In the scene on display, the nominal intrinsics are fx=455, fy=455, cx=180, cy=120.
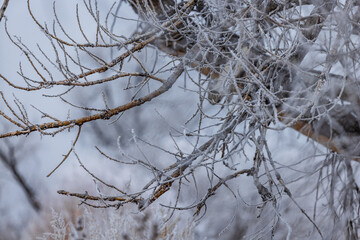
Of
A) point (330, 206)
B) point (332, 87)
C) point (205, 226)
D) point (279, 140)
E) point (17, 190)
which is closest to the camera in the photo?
point (332, 87)

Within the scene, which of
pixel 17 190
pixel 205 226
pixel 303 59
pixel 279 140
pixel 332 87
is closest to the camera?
pixel 332 87

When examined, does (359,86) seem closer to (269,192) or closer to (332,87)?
(332,87)

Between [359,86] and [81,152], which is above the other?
[81,152]

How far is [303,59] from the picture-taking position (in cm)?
228

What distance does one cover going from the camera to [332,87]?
84.0 inches

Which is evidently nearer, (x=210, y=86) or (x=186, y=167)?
(x=186, y=167)

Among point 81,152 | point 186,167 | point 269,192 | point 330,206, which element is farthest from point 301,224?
point 81,152

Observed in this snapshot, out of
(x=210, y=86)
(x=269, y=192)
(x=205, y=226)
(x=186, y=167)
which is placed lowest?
(x=269, y=192)

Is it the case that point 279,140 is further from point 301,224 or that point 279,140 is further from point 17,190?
point 17,190

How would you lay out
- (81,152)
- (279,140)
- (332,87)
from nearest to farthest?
(332,87)
(279,140)
(81,152)

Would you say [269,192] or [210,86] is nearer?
[269,192]

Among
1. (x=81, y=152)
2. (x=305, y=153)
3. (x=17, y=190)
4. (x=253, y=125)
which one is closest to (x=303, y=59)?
(x=253, y=125)

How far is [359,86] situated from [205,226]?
3664 millimetres

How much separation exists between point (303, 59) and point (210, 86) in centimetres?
64
